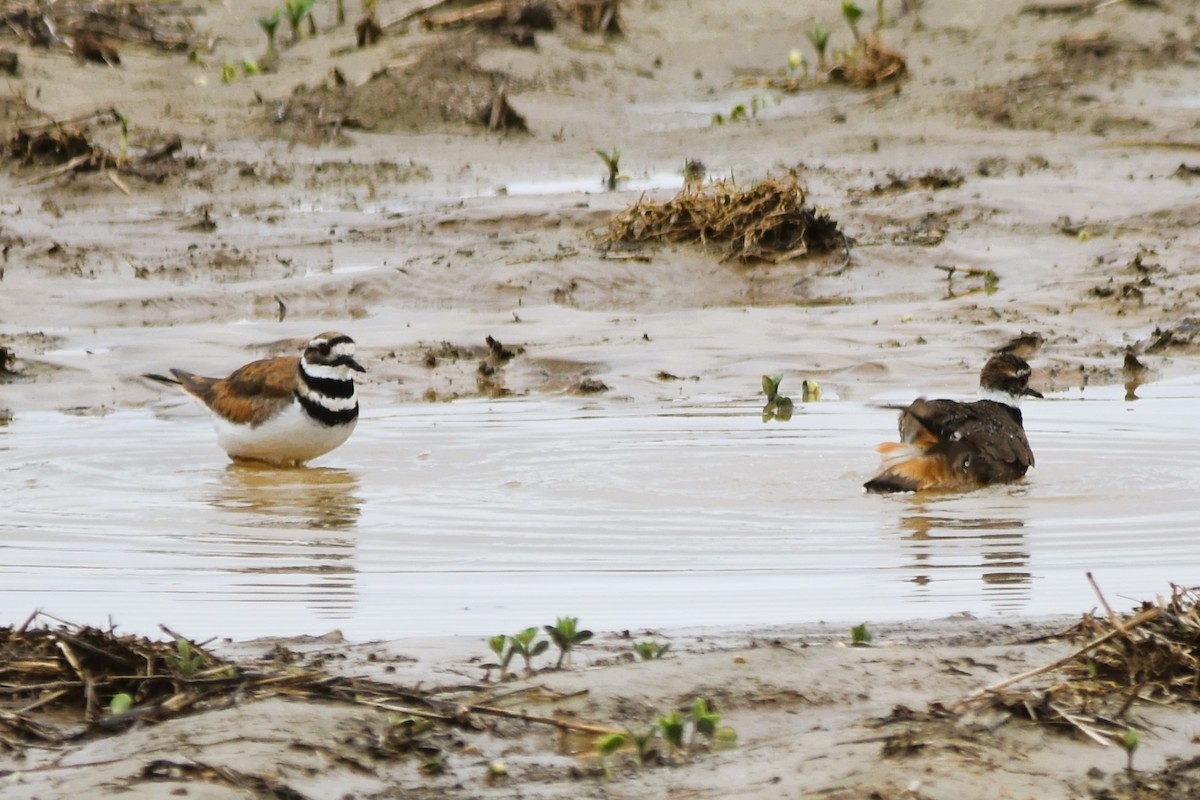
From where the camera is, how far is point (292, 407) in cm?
842

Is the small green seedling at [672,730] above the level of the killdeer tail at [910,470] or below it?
below

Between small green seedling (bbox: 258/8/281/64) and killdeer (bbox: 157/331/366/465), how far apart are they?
29.2 ft

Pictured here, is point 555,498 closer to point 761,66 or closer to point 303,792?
point 303,792

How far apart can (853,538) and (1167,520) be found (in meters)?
1.21

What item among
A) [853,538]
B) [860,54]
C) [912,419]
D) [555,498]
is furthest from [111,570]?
[860,54]

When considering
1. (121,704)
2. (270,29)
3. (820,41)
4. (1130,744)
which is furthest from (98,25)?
(1130,744)

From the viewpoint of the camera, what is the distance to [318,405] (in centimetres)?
836

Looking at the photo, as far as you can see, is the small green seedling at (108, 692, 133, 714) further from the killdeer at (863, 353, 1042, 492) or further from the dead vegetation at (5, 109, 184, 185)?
the dead vegetation at (5, 109, 184, 185)

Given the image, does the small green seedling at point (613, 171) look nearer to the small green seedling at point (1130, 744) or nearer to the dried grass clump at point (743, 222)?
the dried grass clump at point (743, 222)

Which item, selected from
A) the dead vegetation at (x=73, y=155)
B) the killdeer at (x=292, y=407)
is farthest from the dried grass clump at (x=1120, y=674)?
the dead vegetation at (x=73, y=155)

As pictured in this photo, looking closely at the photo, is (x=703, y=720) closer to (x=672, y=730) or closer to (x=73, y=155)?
(x=672, y=730)

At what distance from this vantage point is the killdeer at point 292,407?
840cm

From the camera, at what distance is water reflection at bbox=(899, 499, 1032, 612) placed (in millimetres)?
5898

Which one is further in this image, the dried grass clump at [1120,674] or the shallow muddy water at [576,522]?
the shallow muddy water at [576,522]
